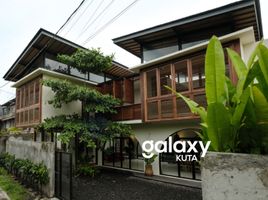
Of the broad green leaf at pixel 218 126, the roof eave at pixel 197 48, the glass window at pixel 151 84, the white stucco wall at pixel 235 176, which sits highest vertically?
the roof eave at pixel 197 48

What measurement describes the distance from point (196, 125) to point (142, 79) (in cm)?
328

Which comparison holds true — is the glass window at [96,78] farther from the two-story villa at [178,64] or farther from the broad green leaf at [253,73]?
the broad green leaf at [253,73]

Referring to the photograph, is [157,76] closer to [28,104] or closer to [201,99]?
[201,99]

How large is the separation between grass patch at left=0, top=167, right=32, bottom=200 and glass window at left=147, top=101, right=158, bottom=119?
5532 millimetres

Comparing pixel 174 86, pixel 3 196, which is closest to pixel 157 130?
pixel 174 86

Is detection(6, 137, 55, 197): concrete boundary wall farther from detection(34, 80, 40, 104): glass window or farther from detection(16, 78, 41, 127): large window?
detection(34, 80, 40, 104): glass window

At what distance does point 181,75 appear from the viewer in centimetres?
877

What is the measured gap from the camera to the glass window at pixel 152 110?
9.14 metres

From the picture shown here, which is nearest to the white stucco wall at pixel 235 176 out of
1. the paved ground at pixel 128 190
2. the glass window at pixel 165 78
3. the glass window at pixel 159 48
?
the paved ground at pixel 128 190

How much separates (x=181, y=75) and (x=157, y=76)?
1.11 meters

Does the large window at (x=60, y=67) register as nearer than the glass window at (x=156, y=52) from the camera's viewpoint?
No

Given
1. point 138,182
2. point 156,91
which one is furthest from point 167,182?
point 156,91

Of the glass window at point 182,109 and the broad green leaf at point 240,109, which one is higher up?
the glass window at point 182,109

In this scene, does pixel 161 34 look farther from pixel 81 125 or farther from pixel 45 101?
pixel 45 101
